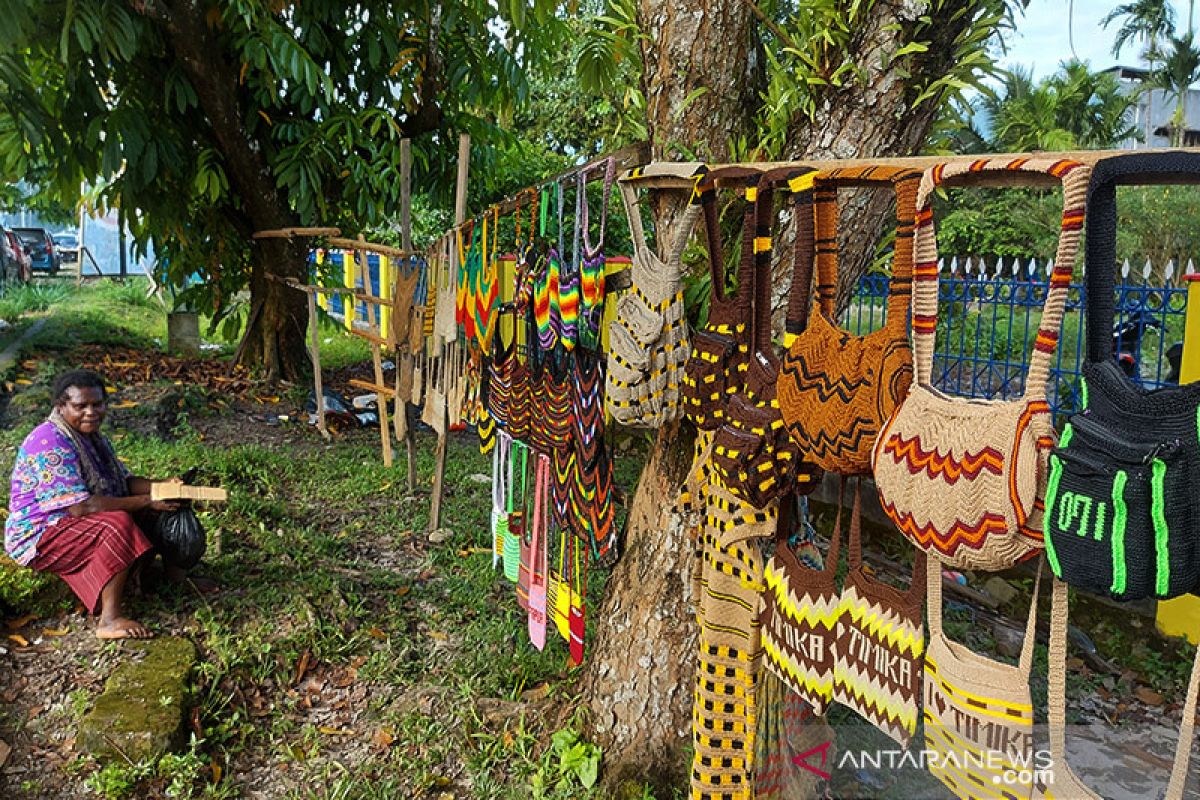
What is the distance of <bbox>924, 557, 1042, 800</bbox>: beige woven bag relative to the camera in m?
1.22

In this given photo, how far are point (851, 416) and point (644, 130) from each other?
133cm

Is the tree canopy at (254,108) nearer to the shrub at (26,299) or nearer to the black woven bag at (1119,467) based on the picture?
the shrub at (26,299)

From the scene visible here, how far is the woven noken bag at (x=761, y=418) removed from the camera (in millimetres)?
1642

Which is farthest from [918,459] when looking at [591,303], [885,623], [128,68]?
[128,68]

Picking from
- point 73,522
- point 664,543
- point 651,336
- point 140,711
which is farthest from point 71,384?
point 651,336

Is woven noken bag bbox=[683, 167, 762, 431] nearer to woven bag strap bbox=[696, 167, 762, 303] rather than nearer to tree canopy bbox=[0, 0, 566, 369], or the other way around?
woven bag strap bbox=[696, 167, 762, 303]

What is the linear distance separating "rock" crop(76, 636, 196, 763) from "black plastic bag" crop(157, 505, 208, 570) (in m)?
0.52

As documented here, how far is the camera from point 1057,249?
1.28m

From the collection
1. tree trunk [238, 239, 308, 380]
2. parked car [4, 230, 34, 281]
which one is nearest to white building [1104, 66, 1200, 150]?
tree trunk [238, 239, 308, 380]

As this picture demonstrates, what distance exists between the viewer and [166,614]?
12.9ft

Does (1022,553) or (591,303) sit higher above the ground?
(591,303)

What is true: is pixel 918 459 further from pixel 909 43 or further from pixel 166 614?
pixel 166 614

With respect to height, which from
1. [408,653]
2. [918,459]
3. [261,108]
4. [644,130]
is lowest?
[408,653]

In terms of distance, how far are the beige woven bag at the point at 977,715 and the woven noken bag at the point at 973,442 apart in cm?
10
